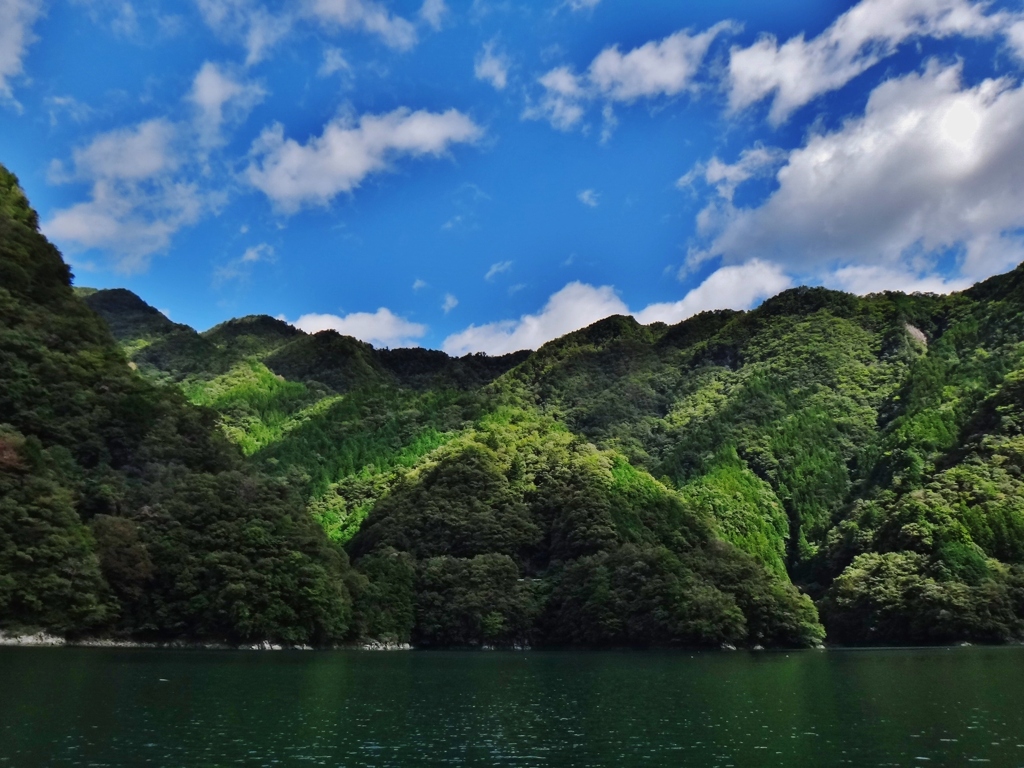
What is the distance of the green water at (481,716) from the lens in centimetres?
2630


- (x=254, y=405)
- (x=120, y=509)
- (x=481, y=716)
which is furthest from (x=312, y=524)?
(x=254, y=405)

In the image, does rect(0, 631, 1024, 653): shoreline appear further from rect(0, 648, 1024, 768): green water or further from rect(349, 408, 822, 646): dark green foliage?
rect(0, 648, 1024, 768): green water

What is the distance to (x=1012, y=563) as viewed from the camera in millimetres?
119750

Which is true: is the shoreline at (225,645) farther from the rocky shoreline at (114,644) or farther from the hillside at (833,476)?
the hillside at (833,476)

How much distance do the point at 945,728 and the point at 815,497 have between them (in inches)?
5861

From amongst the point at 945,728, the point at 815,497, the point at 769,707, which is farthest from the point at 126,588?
the point at 815,497

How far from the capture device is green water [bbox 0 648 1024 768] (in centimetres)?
2630

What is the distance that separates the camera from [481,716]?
36781 mm

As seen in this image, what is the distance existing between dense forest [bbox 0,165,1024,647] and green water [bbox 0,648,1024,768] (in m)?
17.0

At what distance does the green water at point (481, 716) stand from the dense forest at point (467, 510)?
16952 mm

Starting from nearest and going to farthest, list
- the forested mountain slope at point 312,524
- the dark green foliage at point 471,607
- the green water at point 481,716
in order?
the green water at point 481,716
the forested mountain slope at point 312,524
the dark green foliage at point 471,607

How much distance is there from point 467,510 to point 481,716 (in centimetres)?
9117

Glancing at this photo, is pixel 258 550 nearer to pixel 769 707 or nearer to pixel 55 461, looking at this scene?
pixel 55 461

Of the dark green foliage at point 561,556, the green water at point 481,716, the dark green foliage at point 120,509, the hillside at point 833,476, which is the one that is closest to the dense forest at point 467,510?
the dark green foliage at point 120,509
